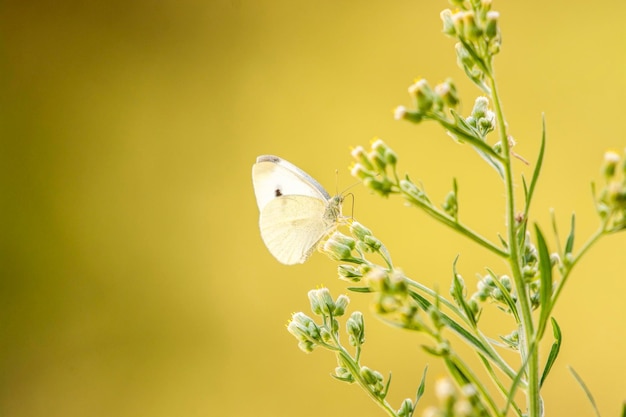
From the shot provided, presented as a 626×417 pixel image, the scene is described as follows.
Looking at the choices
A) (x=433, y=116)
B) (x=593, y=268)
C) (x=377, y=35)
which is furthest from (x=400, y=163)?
(x=433, y=116)

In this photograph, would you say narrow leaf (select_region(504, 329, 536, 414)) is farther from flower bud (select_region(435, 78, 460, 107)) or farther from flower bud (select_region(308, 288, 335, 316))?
flower bud (select_region(308, 288, 335, 316))

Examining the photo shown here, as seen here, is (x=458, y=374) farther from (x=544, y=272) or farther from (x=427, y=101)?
(x=427, y=101)

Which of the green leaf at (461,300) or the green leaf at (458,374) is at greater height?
the green leaf at (461,300)

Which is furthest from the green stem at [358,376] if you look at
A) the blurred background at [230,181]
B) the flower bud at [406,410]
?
the blurred background at [230,181]

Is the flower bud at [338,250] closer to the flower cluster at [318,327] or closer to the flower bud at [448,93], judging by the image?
the flower cluster at [318,327]

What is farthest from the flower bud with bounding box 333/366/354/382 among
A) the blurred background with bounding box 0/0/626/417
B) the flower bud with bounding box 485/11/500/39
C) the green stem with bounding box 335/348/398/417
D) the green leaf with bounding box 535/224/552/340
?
the blurred background with bounding box 0/0/626/417
